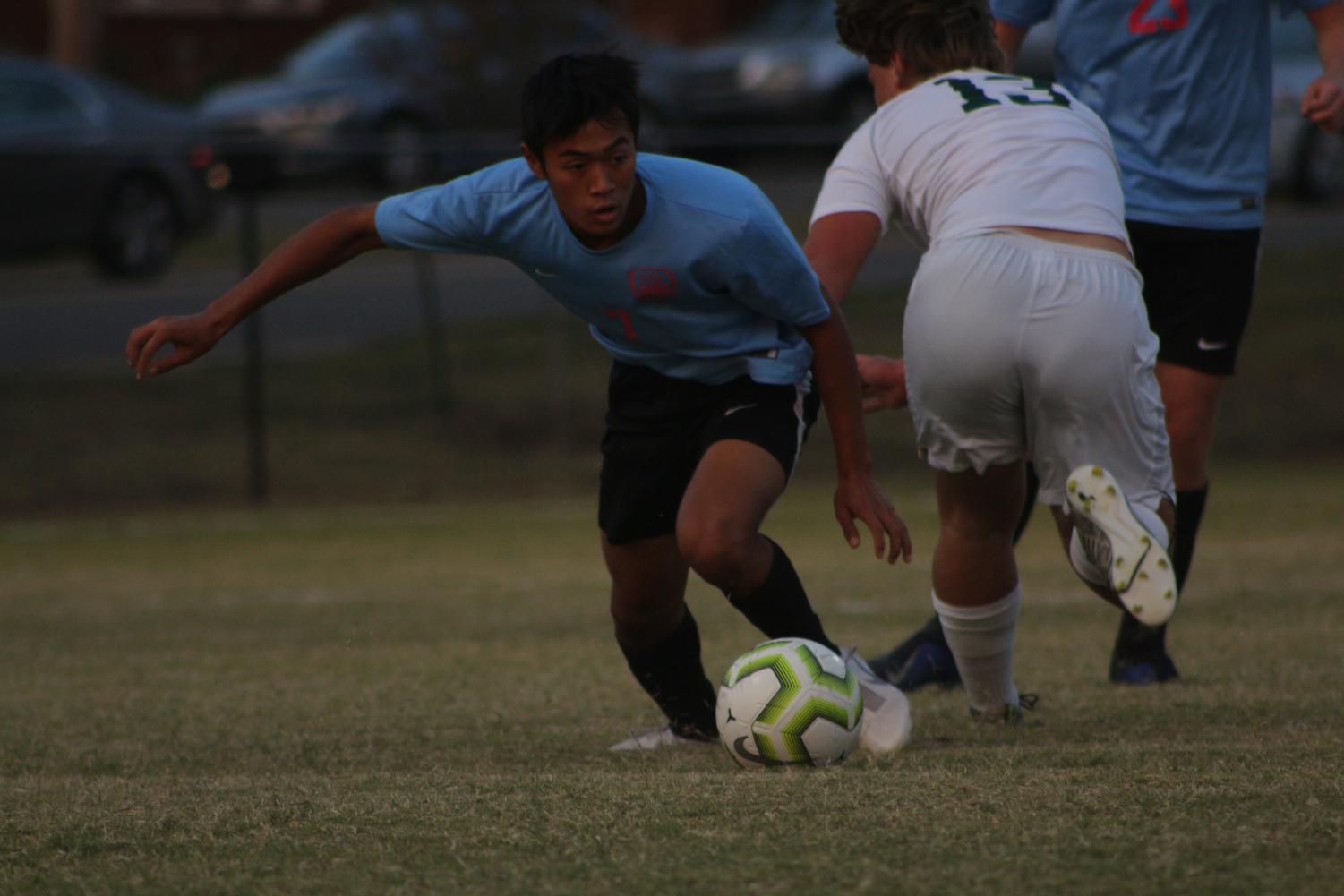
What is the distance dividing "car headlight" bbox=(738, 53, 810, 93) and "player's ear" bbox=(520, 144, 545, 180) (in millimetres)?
14944

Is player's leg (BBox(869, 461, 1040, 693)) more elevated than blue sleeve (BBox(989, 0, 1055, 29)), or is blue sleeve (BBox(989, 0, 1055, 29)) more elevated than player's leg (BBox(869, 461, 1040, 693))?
blue sleeve (BBox(989, 0, 1055, 29))

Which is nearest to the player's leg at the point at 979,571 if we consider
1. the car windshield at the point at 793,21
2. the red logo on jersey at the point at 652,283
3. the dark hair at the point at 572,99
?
→ the red logo on jersey at the point at 652,283

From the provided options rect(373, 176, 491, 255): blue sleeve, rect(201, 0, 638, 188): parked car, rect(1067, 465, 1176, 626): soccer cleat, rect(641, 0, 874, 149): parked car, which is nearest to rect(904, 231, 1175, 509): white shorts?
rect(1067, 465, 1176, 626): soccer cleat

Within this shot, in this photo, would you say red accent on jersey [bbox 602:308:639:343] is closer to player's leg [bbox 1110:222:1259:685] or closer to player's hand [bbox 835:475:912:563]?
player's hand [bbox 835:475:912:563]

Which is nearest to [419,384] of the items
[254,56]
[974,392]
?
[974,392]

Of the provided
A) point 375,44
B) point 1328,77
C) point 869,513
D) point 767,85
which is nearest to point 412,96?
point 375,44

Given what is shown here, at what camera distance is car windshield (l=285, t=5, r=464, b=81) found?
45.9ft

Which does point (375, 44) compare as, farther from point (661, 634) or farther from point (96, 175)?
point (661, 634)

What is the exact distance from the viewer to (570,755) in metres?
3.97

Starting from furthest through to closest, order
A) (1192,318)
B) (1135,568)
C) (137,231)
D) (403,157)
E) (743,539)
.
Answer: (403,157) < (137,231) < (1192,318) < (743,539) < (1135,568)

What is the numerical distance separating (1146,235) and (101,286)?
10444mm

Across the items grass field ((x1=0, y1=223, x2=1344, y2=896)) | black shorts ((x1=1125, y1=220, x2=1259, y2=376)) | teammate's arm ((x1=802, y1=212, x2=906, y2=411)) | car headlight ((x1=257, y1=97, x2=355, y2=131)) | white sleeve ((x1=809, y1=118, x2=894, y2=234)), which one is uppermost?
car headlight ((x1=257, y1=97, x2=355, y2=131))

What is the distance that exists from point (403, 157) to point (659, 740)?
445 inches

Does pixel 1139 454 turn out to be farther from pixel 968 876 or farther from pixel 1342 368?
pixel 1342 368
